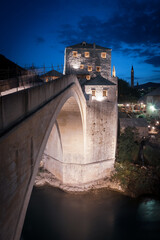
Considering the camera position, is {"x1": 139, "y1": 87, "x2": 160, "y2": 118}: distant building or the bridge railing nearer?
the bridge railing

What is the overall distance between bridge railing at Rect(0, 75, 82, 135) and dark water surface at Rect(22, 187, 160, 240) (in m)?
8.98

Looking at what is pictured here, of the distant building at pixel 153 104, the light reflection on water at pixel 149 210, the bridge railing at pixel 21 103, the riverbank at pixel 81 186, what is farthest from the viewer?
the distant building at pixel 153 104

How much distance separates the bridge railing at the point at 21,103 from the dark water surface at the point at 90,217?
8981 millimetres

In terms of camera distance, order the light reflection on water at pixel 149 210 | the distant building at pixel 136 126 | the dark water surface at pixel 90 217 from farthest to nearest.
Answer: the distant building at pixel 136 126, the light reflection on water at pixel 149 210, the dark water surface at pixel 90 217

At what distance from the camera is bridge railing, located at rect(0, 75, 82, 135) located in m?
3.37

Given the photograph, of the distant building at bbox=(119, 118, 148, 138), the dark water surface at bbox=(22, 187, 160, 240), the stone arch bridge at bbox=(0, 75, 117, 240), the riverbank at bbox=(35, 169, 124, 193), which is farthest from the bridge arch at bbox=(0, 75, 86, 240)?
the distant building at bbox=(119, 118, 148, 138)

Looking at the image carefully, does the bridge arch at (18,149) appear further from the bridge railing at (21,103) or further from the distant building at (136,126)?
→ the distant building at (136,126)

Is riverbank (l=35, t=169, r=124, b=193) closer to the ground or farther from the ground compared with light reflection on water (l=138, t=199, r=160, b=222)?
farther from the ground

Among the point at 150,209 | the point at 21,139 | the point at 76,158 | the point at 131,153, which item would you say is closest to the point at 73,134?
the point at 76,158

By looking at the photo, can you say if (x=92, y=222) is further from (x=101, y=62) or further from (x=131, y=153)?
(x=101, y=62)

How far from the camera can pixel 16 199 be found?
3.95 metres

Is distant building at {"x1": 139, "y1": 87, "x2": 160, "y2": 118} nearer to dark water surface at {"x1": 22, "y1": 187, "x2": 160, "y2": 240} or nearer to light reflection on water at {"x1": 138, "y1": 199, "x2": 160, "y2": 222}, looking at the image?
light reflection on water at {"x1": 138, "y1": 199, "x2": 160, "y2": 222}

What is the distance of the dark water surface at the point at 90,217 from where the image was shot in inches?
413

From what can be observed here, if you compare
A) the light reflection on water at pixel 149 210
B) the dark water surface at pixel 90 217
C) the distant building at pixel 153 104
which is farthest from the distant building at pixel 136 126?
the distant building at pixel 153 104
